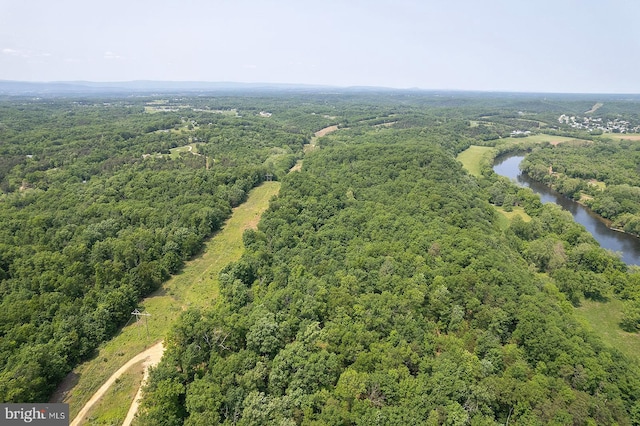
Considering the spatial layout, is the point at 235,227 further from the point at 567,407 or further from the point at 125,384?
the point at 567,407

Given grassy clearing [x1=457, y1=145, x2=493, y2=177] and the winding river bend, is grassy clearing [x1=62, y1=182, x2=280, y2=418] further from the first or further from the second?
grassy clearing [x1=457, y1=145, x2=493, y2=177]

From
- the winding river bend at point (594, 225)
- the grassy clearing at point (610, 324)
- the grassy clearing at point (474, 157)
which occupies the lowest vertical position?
the grassy clearing at point (610, 324)

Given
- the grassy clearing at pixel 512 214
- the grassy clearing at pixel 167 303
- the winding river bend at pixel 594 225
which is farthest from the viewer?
the grassy clearing at pixel 512 214

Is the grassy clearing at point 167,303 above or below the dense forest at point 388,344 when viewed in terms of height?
below

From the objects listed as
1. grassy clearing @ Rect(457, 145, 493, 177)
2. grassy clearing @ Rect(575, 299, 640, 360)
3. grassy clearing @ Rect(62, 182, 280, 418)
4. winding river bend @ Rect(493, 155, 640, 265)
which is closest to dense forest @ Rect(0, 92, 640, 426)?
grassy clearing @ Rect(575, 299, 640, 360)
